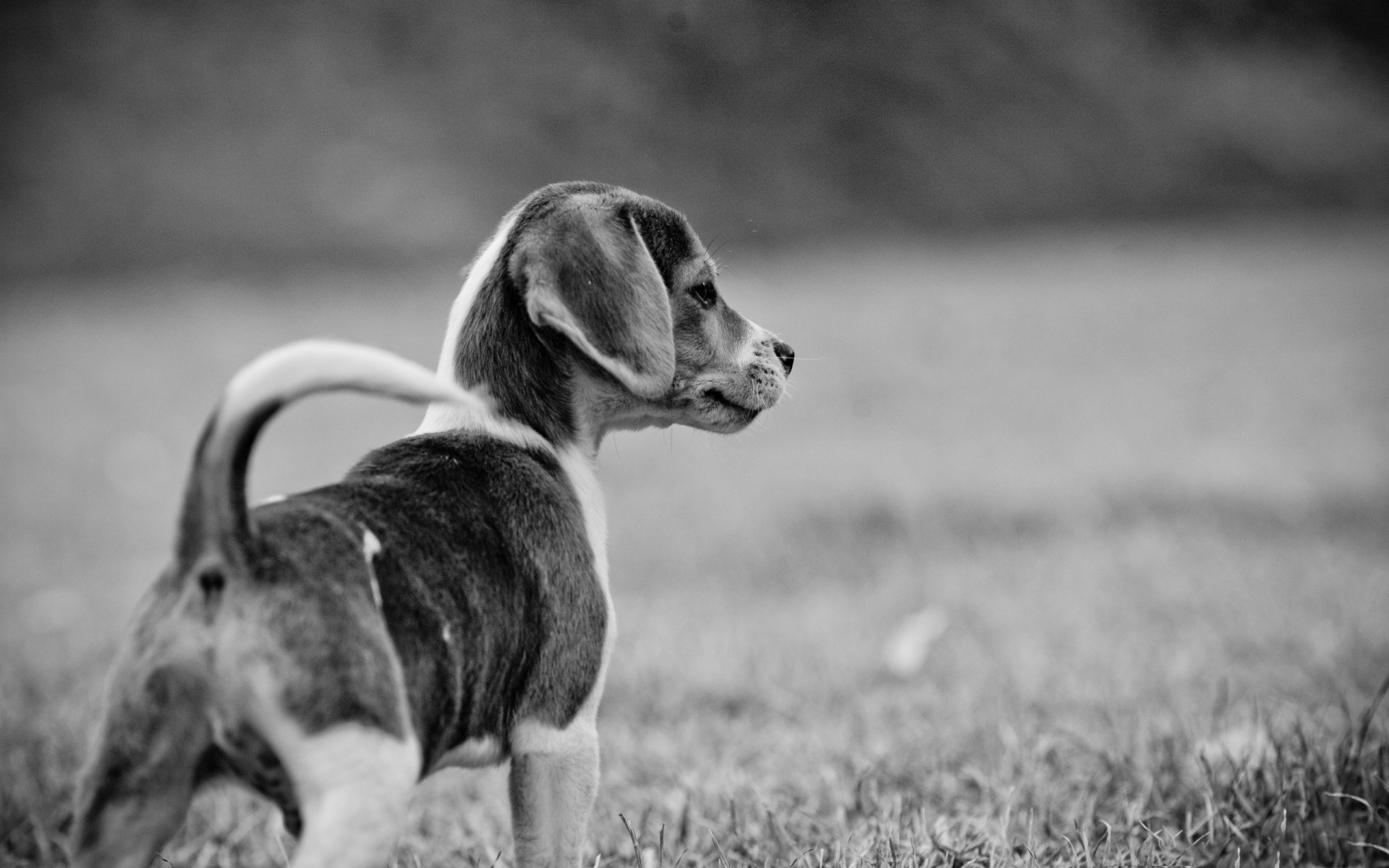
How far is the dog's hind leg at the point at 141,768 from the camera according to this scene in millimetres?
1976

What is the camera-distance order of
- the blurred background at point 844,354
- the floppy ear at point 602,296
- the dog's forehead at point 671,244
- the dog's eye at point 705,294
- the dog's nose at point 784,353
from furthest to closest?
the blurred background at point 844,354, the dog's nose at point 784,353, the dog's eye at point 705,294, the dog's forehead at point 671,244, the floppy ear at point 602,296

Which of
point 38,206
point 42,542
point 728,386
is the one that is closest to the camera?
point 728,386

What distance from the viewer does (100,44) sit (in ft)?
54.5

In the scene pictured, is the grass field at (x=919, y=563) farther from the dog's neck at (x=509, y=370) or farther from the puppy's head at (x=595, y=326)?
the dog's neck at (x=509, y=370)

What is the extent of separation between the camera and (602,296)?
2.66m

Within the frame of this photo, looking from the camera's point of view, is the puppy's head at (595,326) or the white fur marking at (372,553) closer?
the white fur marking at (372,553)

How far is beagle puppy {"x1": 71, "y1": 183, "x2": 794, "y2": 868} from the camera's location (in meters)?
1.99

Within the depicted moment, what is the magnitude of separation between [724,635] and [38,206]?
13725mm

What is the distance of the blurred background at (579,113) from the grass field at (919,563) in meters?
2.33

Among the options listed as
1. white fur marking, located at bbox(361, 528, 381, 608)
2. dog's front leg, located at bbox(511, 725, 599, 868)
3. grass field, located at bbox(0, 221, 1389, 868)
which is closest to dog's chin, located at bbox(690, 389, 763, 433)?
grass field, located at bbox(0, 221, 1389, 868)

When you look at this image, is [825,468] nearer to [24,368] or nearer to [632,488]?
[632,488]

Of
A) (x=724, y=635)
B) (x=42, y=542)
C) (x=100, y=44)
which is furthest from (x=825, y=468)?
(x=100, y=44)

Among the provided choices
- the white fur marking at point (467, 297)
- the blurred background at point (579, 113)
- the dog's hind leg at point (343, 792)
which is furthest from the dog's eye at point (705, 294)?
the blurred background at point (579, 113)

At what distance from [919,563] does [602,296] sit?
13.1 ft
